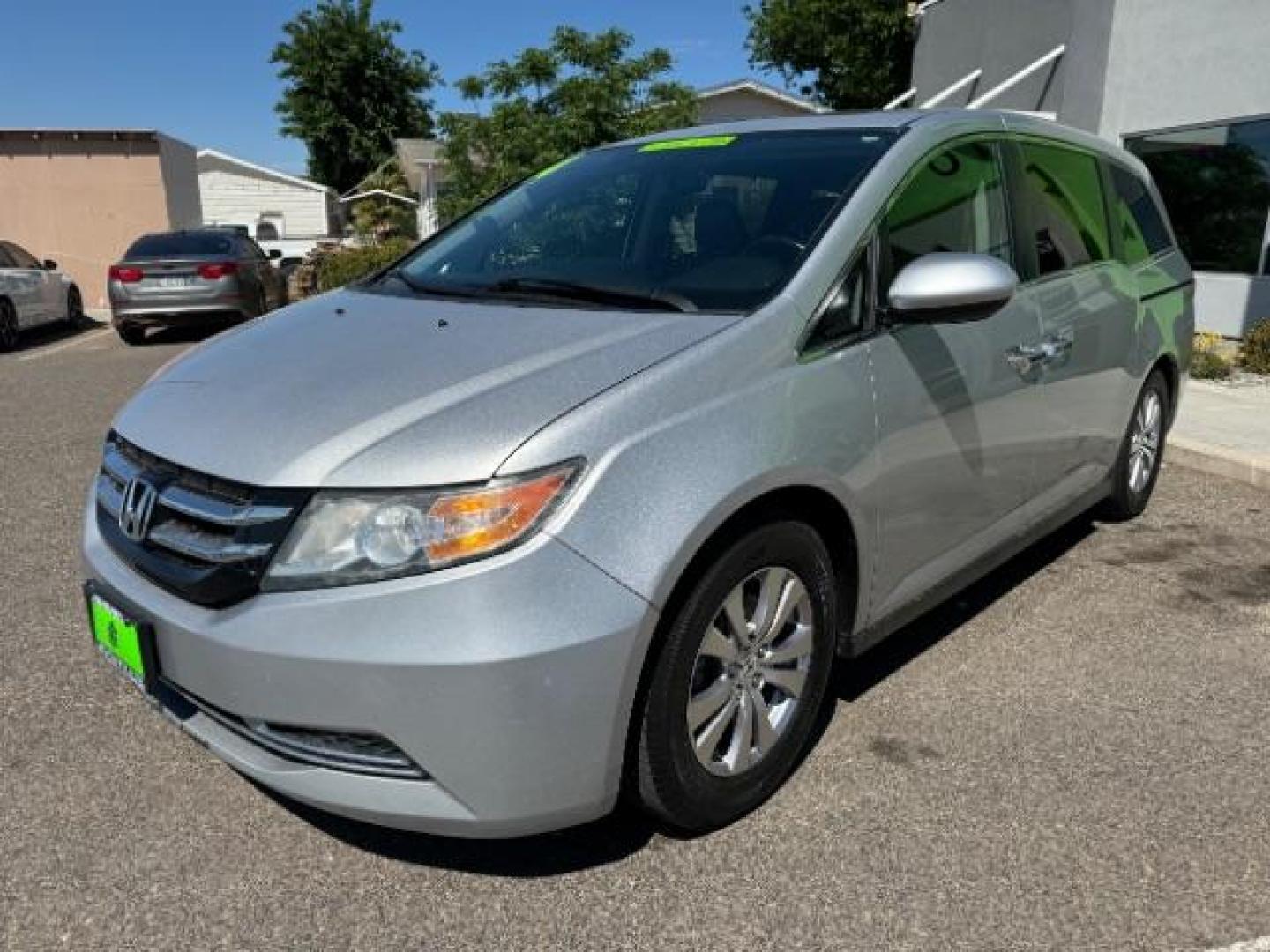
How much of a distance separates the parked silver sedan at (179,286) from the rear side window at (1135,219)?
10511mm

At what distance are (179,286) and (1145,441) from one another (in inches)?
440

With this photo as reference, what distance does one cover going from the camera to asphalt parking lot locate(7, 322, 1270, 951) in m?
2.26

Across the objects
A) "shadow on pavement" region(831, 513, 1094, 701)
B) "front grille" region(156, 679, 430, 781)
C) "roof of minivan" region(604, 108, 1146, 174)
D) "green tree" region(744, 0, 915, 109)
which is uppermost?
"green tree" region(744, 0, 915, 109)

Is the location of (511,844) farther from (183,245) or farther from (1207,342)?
(183,245)

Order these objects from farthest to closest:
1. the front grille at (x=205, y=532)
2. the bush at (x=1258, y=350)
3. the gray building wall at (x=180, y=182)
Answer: the gray building wall at (x=180, y=182) < the bush at (x=1258, y=350) < the front grille at (x=205, y=532)

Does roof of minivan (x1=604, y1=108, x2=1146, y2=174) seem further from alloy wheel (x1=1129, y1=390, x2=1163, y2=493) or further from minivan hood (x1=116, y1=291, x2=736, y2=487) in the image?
alloy wheel (x1=1129, y1=390, x2=1163, y2=493)

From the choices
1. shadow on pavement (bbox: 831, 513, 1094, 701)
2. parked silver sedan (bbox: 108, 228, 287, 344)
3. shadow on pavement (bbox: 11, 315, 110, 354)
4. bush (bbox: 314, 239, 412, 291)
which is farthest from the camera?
bush (bbox: 314, 239, 412, 291)

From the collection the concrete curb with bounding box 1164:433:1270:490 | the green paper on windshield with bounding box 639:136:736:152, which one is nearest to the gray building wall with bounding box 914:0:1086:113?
the concrete curb with bounding box 1164:433:1270:490

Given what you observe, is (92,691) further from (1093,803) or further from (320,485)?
(1093,803)

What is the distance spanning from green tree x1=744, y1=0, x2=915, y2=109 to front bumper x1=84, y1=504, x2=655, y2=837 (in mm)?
26109

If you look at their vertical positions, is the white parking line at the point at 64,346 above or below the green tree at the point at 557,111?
below

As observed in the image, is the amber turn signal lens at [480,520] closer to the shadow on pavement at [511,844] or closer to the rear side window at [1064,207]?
the shadow on pavement at [511,844]

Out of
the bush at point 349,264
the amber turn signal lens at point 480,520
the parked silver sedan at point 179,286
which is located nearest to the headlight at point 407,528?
the amber turn signal lens at point 480,520

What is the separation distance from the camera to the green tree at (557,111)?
14.7m
